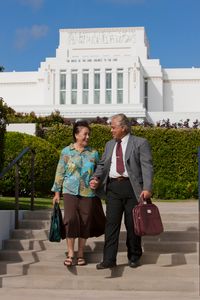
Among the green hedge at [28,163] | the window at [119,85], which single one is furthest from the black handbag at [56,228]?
the window at [119,85]

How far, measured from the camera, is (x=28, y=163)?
1181cm

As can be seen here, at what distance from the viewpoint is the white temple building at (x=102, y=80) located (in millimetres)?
57031

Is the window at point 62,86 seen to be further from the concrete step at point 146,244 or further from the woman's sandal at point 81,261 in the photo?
the woman's sandal at point 81,261

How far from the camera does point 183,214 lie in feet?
25.8

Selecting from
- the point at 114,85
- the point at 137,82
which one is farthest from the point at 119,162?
the point at 114,85

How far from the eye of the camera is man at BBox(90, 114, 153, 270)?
6027 mm

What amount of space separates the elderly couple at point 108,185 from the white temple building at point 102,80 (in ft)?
139

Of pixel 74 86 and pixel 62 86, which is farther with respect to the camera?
pixel 74 86

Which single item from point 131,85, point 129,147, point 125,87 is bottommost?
point 129,147

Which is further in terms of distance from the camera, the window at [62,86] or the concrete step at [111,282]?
the window at [62,86]

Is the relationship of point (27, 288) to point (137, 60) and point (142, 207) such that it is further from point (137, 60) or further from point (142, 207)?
point (137, 60)

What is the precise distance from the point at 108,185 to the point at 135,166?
1.29 ft

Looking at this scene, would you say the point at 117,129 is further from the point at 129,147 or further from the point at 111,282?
the point at 111,282

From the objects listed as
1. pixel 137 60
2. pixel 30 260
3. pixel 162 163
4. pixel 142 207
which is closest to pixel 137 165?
pixel 142 207
